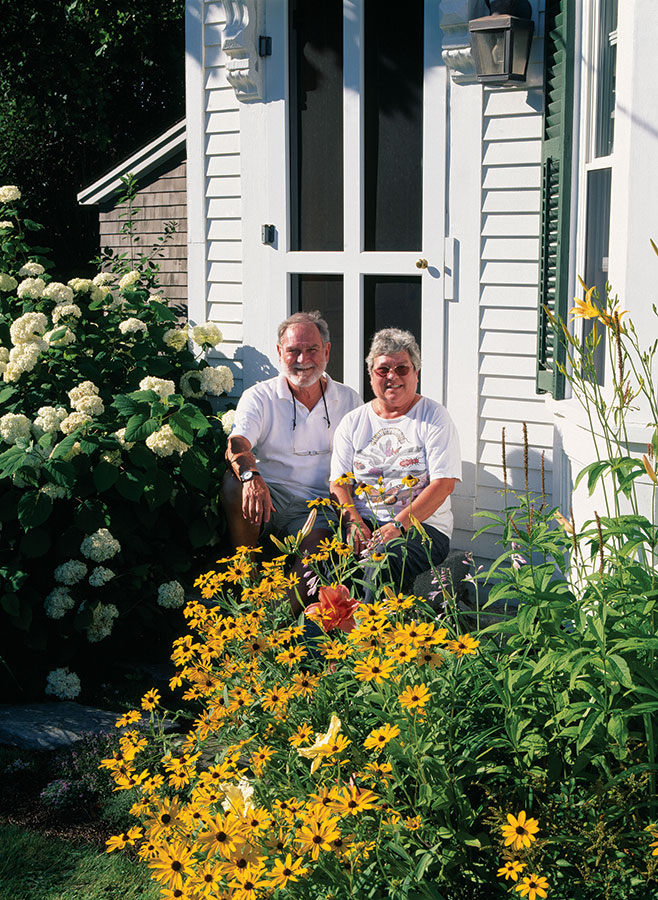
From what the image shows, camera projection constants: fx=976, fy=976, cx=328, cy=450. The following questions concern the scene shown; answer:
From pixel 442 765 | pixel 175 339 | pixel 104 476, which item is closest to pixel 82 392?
pixel 104 476

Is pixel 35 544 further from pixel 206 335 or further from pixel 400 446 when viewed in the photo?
pixel 206 335

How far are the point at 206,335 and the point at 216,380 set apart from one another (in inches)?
12.9

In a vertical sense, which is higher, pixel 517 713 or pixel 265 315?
pixel 265 315

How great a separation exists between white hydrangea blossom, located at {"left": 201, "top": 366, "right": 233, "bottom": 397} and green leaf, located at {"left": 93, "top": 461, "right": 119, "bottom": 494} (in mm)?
1099

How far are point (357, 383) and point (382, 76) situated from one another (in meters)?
1.39

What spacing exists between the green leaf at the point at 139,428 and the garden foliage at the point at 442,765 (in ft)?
5.54

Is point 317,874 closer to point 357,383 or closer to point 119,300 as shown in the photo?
point 357,383

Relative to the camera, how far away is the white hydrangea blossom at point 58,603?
11.3ft

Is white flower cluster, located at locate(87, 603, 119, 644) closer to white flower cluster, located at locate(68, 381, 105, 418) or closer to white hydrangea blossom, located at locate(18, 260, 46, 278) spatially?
white flower cluster, located at locate(68, 381, 105, 418)

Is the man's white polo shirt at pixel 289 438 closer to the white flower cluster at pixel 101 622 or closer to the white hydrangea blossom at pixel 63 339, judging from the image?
the white hydrangea blossom at pixel 63 339

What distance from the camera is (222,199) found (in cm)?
495

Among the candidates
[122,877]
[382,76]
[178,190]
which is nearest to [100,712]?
[122,877]

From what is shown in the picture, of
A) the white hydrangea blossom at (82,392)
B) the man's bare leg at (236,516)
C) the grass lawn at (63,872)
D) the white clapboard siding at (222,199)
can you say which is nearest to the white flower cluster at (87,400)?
the white hydrangea blossom at (82,392)

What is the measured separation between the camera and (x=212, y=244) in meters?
5.02
